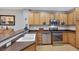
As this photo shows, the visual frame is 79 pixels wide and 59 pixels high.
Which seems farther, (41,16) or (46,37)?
(46,37)

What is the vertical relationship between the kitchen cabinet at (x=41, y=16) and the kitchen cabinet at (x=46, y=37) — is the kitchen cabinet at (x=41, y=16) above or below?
above

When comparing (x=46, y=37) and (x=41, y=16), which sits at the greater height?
(x=41, y=16)

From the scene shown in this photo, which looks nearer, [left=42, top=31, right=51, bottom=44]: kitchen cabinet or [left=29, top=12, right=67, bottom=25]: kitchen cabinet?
[left=29, top=12, right=67, bottom=25]: kitchen cabinet

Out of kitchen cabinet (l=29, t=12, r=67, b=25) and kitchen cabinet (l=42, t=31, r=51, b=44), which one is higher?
kitchen cabinet (l=29, t=12, r=67, b=25)

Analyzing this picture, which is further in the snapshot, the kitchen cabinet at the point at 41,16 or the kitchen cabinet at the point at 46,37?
the kitchen cabinet at the point at 46,37
